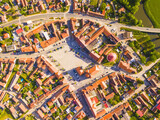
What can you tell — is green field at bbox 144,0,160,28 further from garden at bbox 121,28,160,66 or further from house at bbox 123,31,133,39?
house at bbox 123,31,133,39

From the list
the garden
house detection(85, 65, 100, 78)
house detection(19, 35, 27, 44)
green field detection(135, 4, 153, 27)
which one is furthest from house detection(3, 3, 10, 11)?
green field detection(135, 4, 153, 27)

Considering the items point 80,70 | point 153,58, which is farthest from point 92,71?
point 153,58

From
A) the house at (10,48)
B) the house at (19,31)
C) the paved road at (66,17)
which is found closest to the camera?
the house at (10,48)

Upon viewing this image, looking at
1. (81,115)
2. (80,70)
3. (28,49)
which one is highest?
(28,49)

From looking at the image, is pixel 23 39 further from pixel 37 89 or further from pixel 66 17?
pixel 37 89

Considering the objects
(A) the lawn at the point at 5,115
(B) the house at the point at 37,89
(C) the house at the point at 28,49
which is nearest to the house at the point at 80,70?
(B) the house at the point at 37,89

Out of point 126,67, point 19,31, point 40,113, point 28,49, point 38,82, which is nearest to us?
point 40,113

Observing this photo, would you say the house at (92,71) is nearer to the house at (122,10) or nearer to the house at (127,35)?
the house at (127,35)

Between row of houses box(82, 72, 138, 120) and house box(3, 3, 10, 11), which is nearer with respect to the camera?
row of houses box(82, 72, 138, 120)

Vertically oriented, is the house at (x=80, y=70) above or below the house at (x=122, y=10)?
below

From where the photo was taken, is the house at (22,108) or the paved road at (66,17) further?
the paved road at (66,17)
